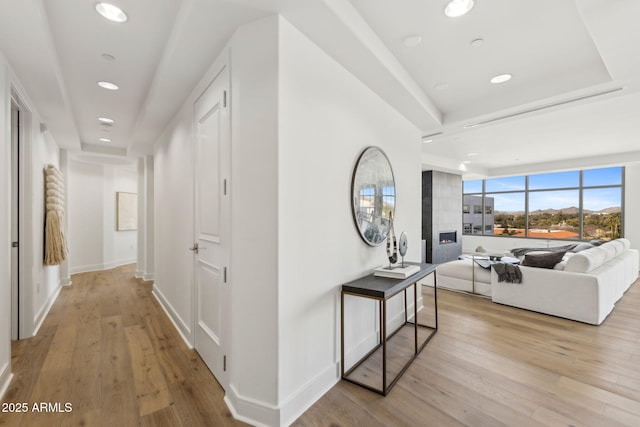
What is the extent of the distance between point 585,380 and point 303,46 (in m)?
3.17

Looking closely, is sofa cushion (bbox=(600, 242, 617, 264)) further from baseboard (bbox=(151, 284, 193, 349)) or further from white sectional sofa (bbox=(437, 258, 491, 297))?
baseboard (bbox=(151, 284, 193, 349))

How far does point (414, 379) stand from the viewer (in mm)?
2143

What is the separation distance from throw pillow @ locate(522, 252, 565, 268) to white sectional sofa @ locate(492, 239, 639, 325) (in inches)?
2.2

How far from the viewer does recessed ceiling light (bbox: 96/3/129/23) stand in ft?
5.87

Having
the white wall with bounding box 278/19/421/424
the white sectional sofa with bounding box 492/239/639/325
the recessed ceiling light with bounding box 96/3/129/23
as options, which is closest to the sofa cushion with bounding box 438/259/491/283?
the white sectional sofa with bounding box 492/239/639/325

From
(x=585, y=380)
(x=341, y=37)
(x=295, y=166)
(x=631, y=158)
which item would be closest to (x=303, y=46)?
(x=341, y=37)

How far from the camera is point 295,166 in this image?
1.80 meters

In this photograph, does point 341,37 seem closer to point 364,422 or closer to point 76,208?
point 364,422

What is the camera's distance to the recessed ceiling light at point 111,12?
1.79 meters

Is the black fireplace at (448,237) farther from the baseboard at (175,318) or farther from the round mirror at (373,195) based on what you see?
the baseboard at (175,318)

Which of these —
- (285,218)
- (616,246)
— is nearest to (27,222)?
(285,218)

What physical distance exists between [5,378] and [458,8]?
4.12 m

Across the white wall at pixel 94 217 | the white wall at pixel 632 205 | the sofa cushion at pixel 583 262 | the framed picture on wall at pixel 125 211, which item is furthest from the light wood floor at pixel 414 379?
the white wall at pixel 632 205

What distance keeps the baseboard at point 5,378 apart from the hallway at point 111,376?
0.13 ft
